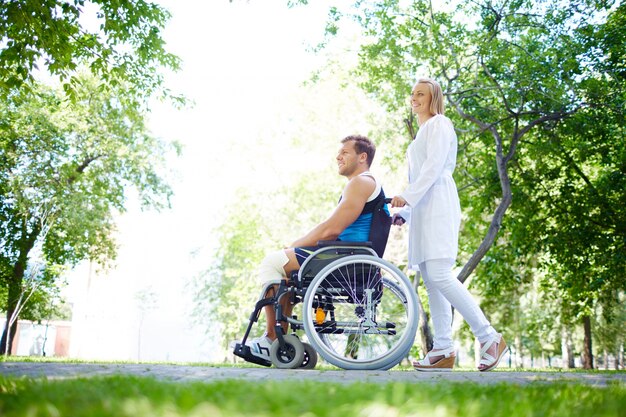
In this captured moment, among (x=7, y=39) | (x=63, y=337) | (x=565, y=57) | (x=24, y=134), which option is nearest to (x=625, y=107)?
(x=565, y=57)

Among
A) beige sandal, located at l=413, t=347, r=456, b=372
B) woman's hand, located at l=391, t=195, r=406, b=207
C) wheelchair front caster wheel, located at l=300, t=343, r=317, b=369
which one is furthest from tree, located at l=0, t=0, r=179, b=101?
beige sandal, located at l=413, t=347, r=456, b=372

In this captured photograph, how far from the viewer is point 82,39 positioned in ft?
31.0

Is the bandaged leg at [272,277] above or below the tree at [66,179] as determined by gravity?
below

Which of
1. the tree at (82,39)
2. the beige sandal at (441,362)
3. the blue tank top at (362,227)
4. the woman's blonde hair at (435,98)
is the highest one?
the tree at (82,39)

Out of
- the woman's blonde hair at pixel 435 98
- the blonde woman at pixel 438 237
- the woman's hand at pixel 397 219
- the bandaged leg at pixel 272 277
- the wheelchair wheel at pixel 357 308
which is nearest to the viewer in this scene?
the wheelchair wheel at pixel 357 308

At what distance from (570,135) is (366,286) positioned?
9439mm

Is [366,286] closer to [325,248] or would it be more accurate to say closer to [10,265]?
[325,248]

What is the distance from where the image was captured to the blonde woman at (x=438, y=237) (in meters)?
5.07

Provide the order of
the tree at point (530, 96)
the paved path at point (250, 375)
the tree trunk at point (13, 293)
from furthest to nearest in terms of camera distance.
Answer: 1. the tree trunk at point (13, 293)
2. the tree at point (530, 96)
3. the paved path at point (250, 375)

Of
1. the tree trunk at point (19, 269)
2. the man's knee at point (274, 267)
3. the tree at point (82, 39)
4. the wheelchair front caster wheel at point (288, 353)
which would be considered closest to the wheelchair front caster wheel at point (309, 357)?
the wheelchair front caster wheel at point (288, 353)

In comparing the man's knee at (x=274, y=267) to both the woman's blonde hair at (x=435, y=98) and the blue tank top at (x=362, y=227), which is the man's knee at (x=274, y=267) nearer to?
the blue tank top at (x=362, y=227)

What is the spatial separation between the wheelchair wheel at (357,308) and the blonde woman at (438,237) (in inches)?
16.9

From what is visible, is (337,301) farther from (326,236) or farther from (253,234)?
(253,234)

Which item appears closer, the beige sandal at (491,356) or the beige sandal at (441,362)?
the beige sandal at (491,356)
